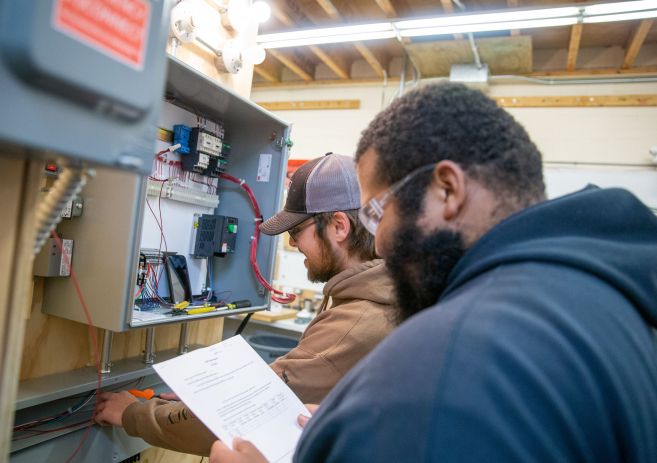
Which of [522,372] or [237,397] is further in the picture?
[237,397]

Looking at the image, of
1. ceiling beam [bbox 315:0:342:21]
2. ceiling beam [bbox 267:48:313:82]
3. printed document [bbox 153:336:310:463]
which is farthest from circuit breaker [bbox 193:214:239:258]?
ceiling beam [bbox 267:48:313:82]

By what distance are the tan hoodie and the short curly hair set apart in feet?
1.70

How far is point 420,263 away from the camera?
76 cm

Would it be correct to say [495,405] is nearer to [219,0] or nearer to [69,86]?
[69,86]

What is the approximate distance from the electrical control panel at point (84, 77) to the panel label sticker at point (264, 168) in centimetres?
145

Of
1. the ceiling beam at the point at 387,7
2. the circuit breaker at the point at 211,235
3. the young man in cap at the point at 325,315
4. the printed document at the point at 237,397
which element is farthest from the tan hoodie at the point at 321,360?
the ceiling beam at the point at 387,7

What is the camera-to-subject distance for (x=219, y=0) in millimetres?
1851

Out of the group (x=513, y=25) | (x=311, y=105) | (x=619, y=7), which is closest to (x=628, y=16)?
(x=619, y=7)

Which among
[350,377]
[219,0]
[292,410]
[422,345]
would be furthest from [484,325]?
[219,0]

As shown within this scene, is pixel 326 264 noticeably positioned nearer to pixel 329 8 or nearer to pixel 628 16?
pixel 628 16

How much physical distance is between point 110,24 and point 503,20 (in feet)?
8.02

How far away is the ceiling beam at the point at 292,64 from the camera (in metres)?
3.97

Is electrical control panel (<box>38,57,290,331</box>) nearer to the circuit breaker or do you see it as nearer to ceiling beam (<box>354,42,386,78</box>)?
the circuit breaker

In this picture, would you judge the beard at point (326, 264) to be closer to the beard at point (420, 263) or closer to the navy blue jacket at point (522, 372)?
the beard at point (420, 263)
